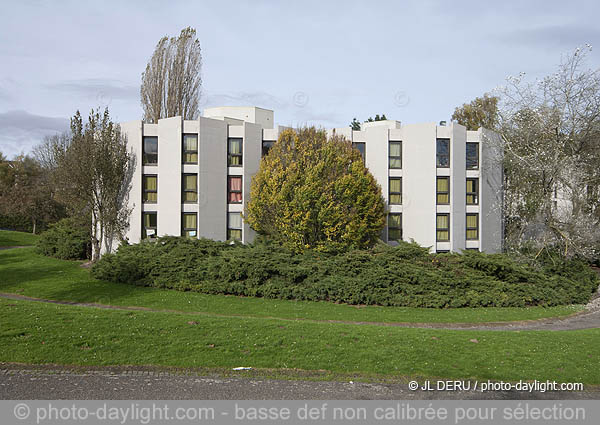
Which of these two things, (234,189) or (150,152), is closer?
(150,152)

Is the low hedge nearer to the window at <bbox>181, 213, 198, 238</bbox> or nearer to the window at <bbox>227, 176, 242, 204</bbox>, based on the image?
the window at <bbox>181, 213, 198, 238</bbox>

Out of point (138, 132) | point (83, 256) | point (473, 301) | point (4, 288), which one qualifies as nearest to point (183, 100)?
point (138, 132)

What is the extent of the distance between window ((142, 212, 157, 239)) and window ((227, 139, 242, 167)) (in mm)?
5579

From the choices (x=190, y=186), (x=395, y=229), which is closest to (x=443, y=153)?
(x=395, y=229)

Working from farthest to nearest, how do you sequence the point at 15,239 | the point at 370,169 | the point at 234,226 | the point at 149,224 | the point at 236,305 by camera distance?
the point at 15,239, the point at 370,169, the point at 234,226, the point at 149,224, the point at 236,305

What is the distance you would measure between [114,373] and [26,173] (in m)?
57.3

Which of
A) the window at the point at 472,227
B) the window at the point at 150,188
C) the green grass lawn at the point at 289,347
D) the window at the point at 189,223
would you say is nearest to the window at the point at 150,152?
the window at the point at 150,188

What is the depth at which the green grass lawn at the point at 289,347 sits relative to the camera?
34.6 ft

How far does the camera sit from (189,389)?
29.6 ft

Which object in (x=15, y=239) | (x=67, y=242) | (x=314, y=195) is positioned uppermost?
(x=314, y=195)

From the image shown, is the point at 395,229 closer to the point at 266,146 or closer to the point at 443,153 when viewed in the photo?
the point at 443,153

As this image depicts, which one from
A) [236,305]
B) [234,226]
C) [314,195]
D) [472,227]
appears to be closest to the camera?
[236,305]

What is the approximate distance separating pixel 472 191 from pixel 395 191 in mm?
5039

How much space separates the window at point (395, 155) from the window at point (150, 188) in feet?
47.7
